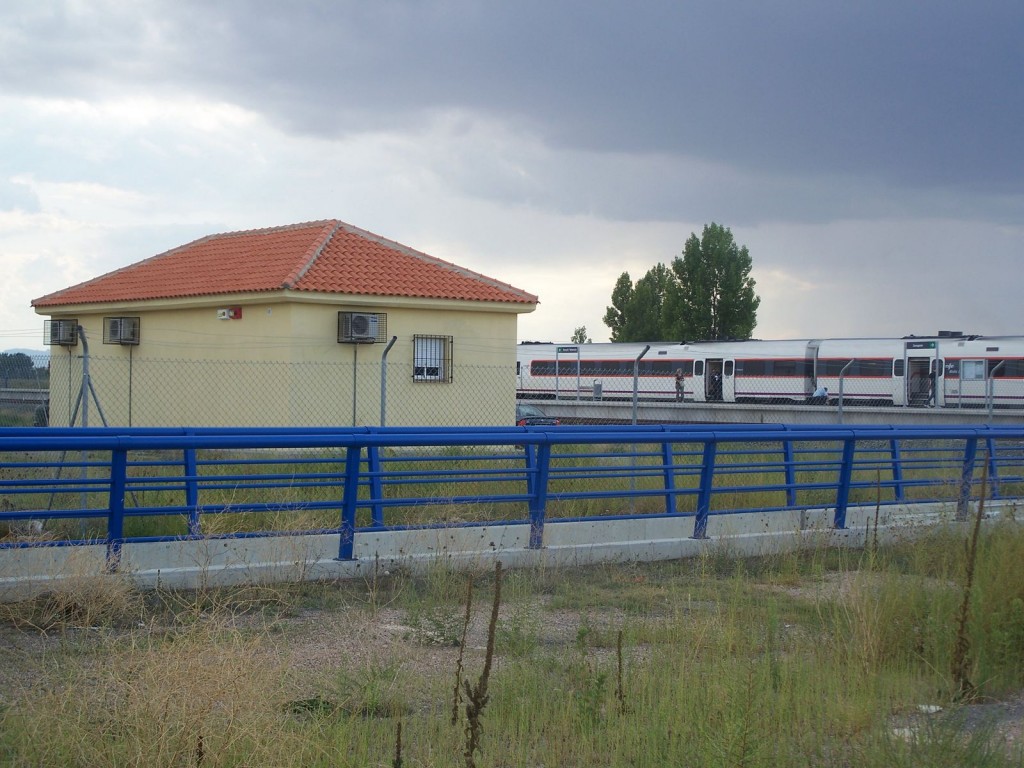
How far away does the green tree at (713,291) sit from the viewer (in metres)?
73.9

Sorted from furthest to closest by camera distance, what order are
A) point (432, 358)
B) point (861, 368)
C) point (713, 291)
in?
point (713, 291) < point (861, 368) < point (432, 358)

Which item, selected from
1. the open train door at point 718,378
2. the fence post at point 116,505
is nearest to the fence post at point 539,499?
the fence post at point 116,505

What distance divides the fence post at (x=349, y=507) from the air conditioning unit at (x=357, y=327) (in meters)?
12.5

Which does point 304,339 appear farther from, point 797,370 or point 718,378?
point 718,378

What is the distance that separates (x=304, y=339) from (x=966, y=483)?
13234 mm

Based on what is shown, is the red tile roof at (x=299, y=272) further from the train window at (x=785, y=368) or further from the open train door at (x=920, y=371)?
the train window at (x=785, y=368)

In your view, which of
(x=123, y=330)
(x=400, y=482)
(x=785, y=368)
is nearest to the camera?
(x=400, y=482)

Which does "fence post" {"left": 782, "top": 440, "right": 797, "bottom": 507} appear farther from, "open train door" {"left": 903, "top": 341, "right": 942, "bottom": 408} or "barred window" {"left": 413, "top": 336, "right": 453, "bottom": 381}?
"open train door" {"left": 903, "top": 341, "right": 942, "bottom": 408}

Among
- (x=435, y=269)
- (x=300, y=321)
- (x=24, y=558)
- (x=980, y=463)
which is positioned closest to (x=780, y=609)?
(x=24, y=558)

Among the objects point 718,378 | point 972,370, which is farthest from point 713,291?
point 972,370

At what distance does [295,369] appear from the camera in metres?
20.9

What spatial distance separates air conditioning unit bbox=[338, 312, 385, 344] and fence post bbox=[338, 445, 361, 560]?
492 inches

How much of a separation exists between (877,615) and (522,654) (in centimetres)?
215

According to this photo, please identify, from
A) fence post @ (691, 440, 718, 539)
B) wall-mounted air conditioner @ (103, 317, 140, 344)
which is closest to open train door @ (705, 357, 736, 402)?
wall-mounted air conditioner @ (103, 317, 140, 344)
